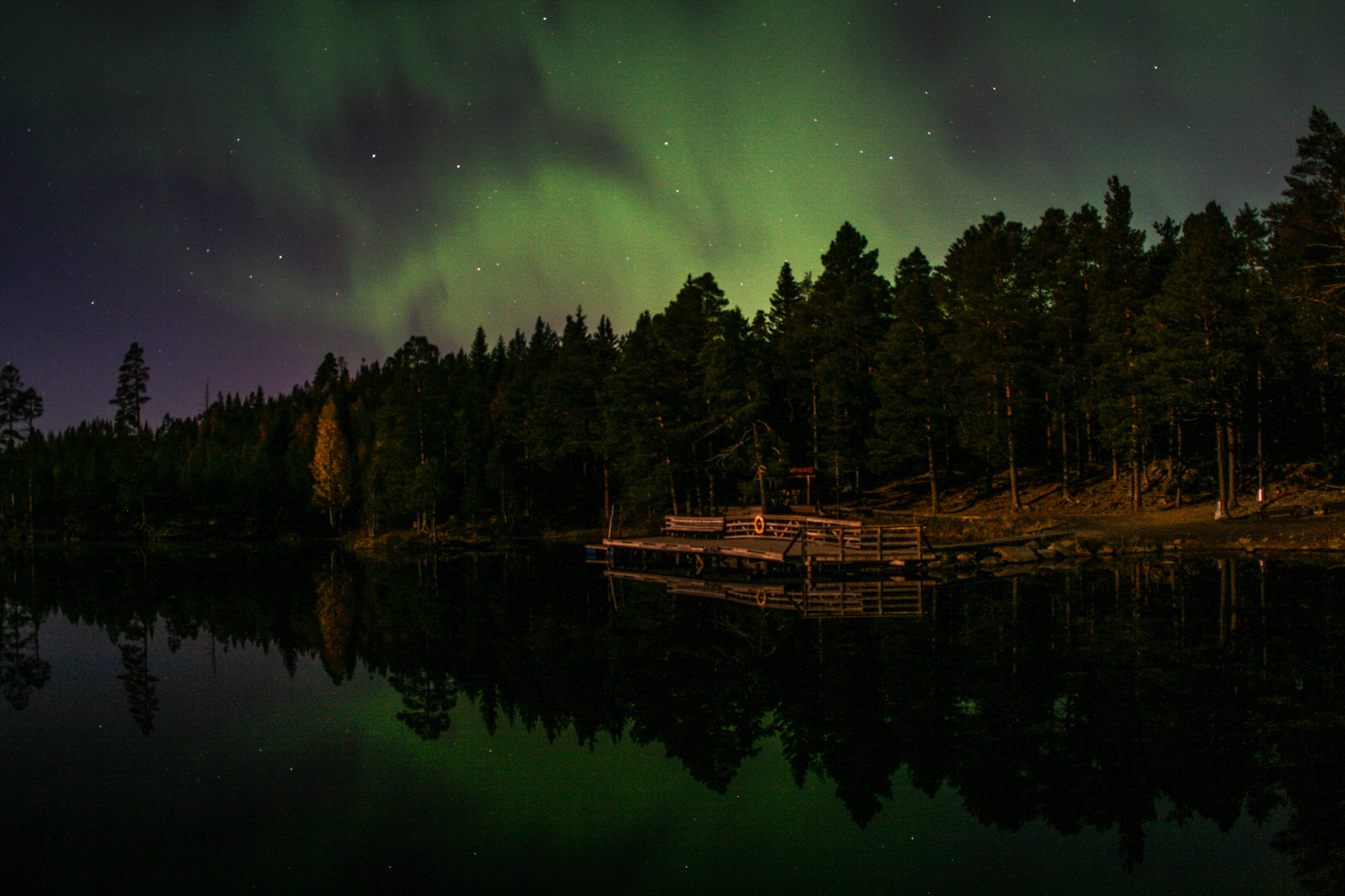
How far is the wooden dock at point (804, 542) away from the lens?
99.0ft

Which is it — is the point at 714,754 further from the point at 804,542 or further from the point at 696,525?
the point at 696,525

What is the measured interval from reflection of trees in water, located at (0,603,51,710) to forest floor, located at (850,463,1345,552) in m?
32.7

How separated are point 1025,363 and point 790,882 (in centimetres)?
4293

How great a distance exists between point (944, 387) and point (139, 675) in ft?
139

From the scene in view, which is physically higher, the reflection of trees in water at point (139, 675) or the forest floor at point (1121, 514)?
the forest floor at point (1121, 514)

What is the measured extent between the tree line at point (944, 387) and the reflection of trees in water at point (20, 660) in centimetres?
2986

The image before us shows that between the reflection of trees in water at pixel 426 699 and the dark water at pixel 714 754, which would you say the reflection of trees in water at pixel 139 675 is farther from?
the reflection of trees in water at pixel 426 699

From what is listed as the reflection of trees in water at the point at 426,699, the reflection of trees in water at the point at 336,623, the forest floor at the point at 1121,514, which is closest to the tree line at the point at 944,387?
the forest floor at the point at 1121,514

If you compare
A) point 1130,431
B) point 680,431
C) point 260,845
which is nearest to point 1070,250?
point 1130,431

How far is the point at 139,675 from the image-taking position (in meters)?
19.3

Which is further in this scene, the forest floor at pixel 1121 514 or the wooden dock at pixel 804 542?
the forest floor at pixel 1121 514

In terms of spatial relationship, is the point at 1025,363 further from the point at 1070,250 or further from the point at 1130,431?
the point at 1070,250

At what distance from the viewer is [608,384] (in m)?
51.1

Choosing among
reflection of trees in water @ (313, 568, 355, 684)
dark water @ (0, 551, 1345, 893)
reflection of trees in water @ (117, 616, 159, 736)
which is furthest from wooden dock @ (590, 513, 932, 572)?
reflection of trees in water @ (117, 616, 159, 736)
